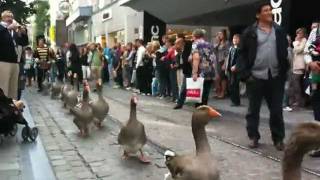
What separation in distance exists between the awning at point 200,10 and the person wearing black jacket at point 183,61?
3.47 meters

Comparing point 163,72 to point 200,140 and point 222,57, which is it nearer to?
point 222,57

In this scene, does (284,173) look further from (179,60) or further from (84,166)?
(179,60)

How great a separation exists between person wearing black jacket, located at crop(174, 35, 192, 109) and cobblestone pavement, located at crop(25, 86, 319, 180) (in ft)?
2.81

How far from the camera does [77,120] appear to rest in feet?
35.7

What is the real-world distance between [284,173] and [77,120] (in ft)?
24.6

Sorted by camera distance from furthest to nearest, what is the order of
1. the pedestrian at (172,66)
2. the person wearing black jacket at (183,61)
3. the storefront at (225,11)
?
the storefront at (225,11) → the pedestrian at (172,66) → the person wearing black jacket at (183,61)

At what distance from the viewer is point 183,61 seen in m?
15.2

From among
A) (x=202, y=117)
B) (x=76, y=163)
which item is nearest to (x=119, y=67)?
(x=76, y=163)

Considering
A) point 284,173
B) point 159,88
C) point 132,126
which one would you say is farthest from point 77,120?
point 159,88

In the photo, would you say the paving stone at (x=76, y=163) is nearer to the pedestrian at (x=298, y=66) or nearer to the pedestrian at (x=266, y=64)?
the pedestrian at (x=266, y=64)

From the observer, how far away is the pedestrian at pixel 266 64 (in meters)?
8.75

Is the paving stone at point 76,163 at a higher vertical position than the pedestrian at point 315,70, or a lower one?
lower

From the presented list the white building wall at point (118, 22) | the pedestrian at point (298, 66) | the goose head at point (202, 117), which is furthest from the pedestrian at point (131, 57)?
the goose head at point (202, 117)

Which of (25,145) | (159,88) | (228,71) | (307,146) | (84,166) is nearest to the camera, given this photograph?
(307,146)
